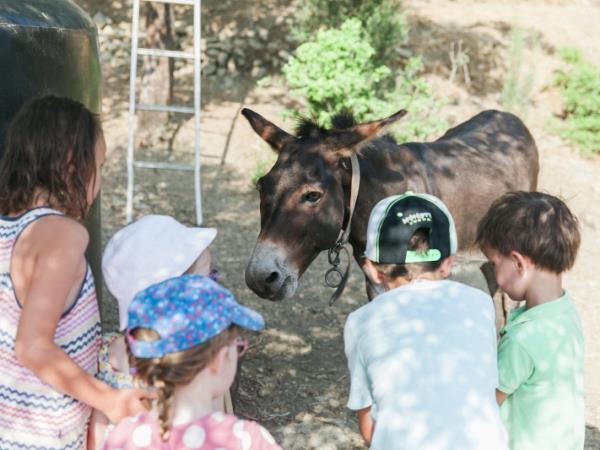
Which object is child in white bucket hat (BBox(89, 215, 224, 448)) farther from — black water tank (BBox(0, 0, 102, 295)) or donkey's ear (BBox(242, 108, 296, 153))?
donkey's ear (BBox(242, 108, 296, 153))

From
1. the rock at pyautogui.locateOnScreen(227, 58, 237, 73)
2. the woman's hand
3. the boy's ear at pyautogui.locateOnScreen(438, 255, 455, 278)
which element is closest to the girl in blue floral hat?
the woman's hand

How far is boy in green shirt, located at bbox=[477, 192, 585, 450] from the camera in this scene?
2629 mm

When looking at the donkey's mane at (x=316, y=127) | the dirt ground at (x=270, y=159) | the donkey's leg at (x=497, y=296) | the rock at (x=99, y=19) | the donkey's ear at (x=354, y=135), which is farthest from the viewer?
the rock at (x=99, y=19)

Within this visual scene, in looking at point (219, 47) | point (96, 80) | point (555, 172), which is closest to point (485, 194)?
point (96, 80)

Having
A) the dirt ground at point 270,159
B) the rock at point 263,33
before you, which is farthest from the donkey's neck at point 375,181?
the rock at point 263,33

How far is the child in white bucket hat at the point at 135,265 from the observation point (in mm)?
2559

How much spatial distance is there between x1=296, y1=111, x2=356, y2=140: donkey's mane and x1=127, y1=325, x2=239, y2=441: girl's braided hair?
2649mm

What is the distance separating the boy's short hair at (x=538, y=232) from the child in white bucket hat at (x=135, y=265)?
3.22 feet

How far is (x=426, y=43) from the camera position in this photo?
44.0 feet

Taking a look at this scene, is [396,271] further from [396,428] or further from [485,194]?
[485,194]

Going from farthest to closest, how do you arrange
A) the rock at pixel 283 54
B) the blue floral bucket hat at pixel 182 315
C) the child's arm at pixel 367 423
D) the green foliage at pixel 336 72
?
1. the rock at pixel 283 54
2. the green foliage at pixel 336 72
3. the child's arm at pixel 367 423
4. the blue floral bucket hat at pixel 182 315

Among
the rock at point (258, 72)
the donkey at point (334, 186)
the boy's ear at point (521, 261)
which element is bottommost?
the rock at point (258, 72)

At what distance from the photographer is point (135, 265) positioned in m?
2.58

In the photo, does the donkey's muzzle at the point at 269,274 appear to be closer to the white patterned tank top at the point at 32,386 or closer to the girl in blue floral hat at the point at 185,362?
the white patterned tank top at the point at 32,386
